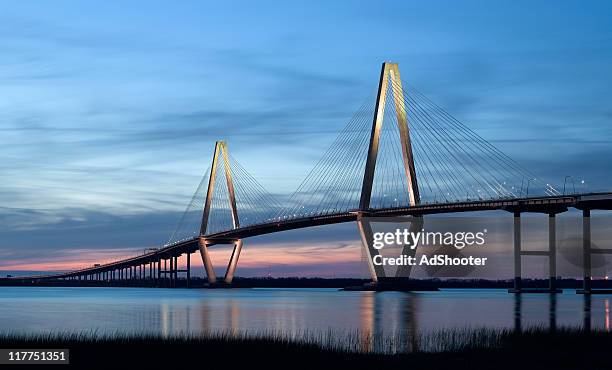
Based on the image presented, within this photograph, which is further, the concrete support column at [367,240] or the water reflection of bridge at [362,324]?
the concrete support column at [367,240]

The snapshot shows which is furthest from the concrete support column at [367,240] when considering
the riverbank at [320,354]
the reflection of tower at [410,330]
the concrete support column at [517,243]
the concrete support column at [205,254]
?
the riverbank at [320,354]

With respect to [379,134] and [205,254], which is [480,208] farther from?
[205,254]

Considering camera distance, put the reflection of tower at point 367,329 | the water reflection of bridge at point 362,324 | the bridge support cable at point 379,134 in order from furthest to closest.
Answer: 1. the bridge support cable at point 379,134
2. the water reflection of bridge at point 362,324
3. the reflection of tower at point 367,329

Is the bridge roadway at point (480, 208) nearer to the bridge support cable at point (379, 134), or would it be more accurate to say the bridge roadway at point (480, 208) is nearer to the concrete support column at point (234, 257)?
the bridge support cable at point (379, 134)

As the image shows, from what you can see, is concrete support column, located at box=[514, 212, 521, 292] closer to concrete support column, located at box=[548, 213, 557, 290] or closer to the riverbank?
concrete support column, located at box=[548, 213, 557, 290]

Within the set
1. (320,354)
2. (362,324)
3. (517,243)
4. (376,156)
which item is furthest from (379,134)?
(320,354)

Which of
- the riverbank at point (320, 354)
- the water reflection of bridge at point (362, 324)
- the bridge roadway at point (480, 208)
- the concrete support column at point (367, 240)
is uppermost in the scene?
the bridge roadway at point (480, 208)

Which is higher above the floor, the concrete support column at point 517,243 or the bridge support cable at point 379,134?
the bridge support cable at point 379,134

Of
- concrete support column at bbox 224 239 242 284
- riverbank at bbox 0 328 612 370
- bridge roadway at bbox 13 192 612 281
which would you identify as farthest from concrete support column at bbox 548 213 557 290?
riverbank at bbox 0 328 612 370
